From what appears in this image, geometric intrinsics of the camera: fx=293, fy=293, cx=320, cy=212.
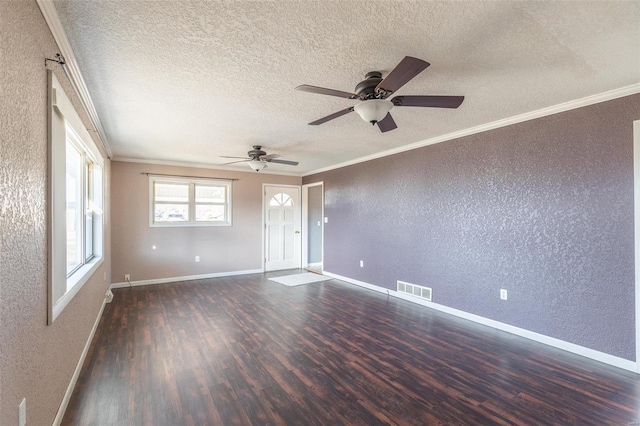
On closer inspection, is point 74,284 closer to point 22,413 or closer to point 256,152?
point 22,413

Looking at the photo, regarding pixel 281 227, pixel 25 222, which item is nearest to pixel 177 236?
pixel 281 227

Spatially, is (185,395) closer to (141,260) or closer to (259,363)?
(259,363)

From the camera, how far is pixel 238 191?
6.51m

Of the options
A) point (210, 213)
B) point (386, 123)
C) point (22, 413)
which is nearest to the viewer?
point (22, 413)

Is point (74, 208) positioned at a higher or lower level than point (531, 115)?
lower

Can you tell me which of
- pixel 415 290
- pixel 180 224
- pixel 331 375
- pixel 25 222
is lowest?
pixel 331 375

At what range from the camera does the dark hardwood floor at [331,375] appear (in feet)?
6.31

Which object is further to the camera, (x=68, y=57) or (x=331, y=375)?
(x=331, y=375)

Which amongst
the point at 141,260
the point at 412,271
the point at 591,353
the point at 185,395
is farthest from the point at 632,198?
the point at 141,260

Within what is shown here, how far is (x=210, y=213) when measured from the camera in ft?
20.4

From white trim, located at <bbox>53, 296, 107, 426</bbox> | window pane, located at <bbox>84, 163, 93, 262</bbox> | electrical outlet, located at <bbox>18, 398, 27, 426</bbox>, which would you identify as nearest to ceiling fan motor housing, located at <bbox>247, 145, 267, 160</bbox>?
window pane, located at <bbox>84, 163, 93, 262</bbox>

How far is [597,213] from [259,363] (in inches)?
132

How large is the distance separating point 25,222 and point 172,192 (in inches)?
190

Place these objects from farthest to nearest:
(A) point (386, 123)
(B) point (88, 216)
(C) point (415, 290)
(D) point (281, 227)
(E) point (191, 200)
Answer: (D) point (281, 227)
(E) point (191, 200)
(C) point (415, 290)
(B) point (88, 216)
(A) point (386, 123)
